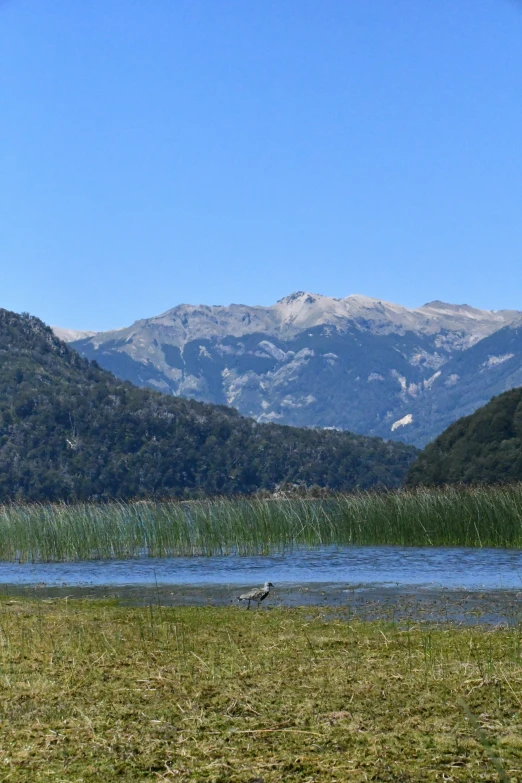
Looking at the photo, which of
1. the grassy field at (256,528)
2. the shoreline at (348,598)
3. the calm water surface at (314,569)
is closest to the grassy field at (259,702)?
the shoreline at (348,598)

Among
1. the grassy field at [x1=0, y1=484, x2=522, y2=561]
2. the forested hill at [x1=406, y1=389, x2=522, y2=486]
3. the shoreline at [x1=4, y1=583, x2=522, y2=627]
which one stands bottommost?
the shoreline at [x1=4, y1=583, x2=522, y2=627]

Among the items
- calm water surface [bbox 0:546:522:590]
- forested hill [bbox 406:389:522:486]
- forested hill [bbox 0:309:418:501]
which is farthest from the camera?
forested hill [bbox 0:309:418:501]

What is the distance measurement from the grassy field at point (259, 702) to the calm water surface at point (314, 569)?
6.70m

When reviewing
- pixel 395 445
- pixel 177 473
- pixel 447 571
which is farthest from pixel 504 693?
pixel 395 445

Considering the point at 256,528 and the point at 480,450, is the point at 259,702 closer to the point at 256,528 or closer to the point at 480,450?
the point at 256,528

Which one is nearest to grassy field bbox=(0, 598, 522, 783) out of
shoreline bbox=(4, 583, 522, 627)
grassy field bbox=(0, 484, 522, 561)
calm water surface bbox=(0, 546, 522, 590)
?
shoreline bbox=(4, 583, 522, 627)

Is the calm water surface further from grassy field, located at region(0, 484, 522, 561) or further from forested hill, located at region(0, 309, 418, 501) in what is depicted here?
forested hill, located at region(0, 309, 418, 501)

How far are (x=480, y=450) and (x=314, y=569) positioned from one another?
2533 centimetres

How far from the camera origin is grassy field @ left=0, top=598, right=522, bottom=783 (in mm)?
5648

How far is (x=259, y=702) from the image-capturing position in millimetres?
7109

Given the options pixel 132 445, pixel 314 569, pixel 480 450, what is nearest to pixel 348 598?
pixel 314 569

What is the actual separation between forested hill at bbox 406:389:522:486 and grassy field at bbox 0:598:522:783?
32.3 m

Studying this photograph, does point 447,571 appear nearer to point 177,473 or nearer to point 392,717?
point 392,717

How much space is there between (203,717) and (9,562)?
60.4 ft
